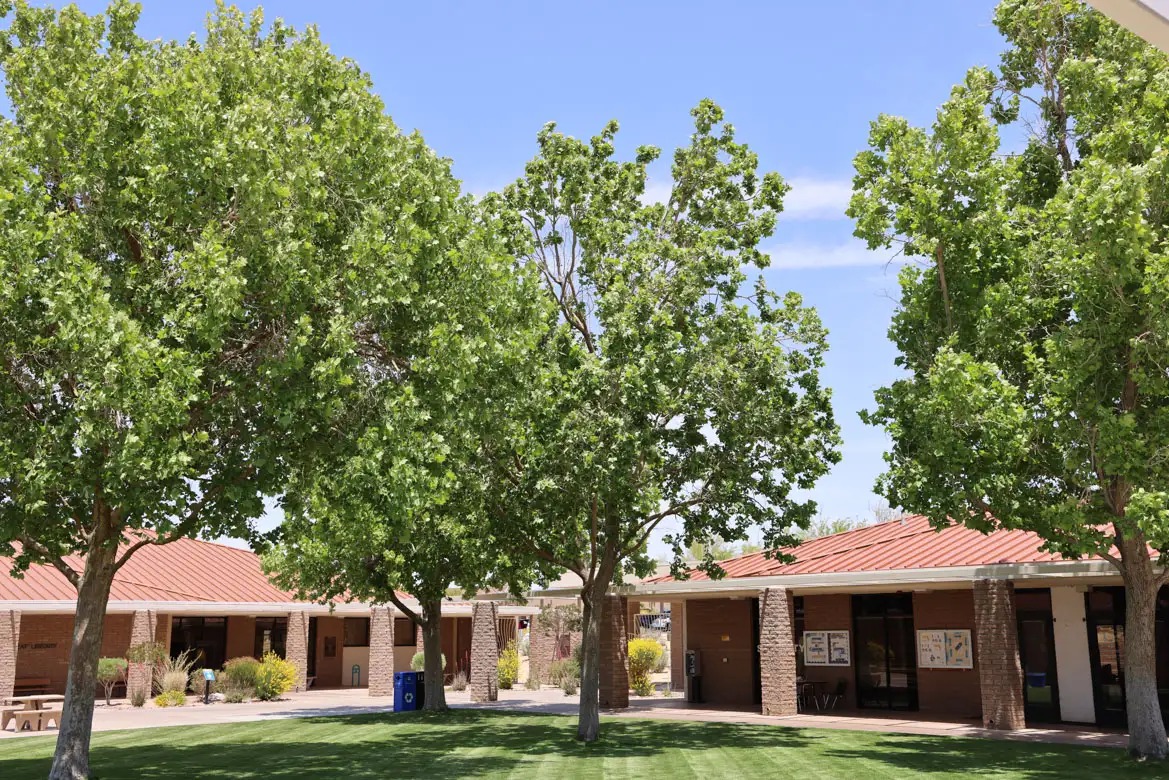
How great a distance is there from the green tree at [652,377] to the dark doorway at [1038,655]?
26.2ft

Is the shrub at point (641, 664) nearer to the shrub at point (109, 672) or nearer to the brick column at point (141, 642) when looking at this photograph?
the brick column at point (141, 642)

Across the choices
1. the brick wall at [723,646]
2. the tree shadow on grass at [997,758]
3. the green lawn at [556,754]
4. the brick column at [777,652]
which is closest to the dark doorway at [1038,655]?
the tree shadow on grass at [997,758]

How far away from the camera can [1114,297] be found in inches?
620

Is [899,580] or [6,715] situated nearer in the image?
[899,580]

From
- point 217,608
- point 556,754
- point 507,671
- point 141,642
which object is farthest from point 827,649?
point 141,642

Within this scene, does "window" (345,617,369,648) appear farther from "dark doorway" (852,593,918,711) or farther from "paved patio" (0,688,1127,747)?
"dark doorway" (852,593,918,711)

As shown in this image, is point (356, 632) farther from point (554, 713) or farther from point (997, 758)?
point (997, 758)

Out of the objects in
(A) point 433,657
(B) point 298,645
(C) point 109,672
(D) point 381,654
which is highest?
(A) point 433,657

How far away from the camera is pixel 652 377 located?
716 inches

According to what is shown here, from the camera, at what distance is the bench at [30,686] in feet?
108

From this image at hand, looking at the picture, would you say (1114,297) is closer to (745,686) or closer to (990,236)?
(990,236)

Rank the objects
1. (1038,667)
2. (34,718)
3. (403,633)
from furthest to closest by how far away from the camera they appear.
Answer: (403,633), (34,718), (1038,667)

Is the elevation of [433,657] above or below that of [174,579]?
below

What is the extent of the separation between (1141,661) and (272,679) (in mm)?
29022
